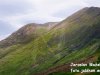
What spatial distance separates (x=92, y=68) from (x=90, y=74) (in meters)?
10.5

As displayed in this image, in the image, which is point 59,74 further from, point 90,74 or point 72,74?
point 90,74

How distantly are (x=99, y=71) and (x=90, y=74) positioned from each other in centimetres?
448

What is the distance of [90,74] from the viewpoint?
129000 millimetres

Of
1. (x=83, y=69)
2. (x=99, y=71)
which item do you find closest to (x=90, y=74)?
(x=99, y=71)

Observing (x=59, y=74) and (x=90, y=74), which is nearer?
(x=90, y=74)

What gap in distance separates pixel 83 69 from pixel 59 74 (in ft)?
34.4

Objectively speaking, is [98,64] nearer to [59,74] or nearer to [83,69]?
[83,69]

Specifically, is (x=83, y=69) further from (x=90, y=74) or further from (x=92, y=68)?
(x=90, y=74)

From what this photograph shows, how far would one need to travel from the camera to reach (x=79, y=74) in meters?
134

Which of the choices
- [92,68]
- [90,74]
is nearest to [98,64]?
[92,68]

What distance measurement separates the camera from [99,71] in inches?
5167

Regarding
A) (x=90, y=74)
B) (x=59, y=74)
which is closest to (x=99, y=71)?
(x=90, y=74)

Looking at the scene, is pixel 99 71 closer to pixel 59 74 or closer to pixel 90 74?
pixel 90 74

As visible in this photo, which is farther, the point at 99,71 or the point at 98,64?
the point at 98,64
